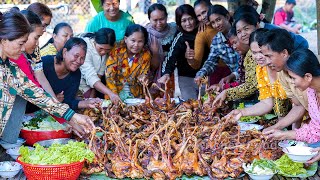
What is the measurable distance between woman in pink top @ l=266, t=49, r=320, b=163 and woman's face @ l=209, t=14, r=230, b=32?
2.04 m

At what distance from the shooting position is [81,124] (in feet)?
11.5

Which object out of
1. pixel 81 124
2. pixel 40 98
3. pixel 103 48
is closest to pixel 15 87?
pixel 40 98

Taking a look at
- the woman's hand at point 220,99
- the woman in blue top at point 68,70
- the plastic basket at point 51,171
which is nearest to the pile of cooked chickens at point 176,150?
the plastic basket at point 51,171

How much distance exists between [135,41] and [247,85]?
130 cm

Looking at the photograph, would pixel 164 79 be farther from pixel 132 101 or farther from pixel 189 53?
pixel 189 53

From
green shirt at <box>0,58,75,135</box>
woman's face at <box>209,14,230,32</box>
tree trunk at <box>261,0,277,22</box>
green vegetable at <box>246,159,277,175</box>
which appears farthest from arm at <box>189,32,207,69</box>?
green vegetable at <box>246,159,277,175</box>

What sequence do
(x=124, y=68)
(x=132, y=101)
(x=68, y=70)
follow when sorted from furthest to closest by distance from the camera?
(x=124, y=68)
(x=132, y=101)
(x=68, y=70)

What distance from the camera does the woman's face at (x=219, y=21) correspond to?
213 inches

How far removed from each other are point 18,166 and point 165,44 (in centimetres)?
338

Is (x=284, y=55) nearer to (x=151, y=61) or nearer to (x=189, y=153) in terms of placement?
(x=189, y=153)

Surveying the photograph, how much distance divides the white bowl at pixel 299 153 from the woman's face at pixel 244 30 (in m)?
1.58

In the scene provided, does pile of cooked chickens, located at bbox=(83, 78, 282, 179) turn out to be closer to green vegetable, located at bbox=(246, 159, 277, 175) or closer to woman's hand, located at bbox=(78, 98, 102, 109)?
green vegetable, located at bbox=(246, 159, 277, 175)

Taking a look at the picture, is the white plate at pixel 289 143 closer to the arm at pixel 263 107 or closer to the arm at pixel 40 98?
the arm at pixel 263 107

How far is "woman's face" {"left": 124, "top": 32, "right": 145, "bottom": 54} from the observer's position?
17.1ft
